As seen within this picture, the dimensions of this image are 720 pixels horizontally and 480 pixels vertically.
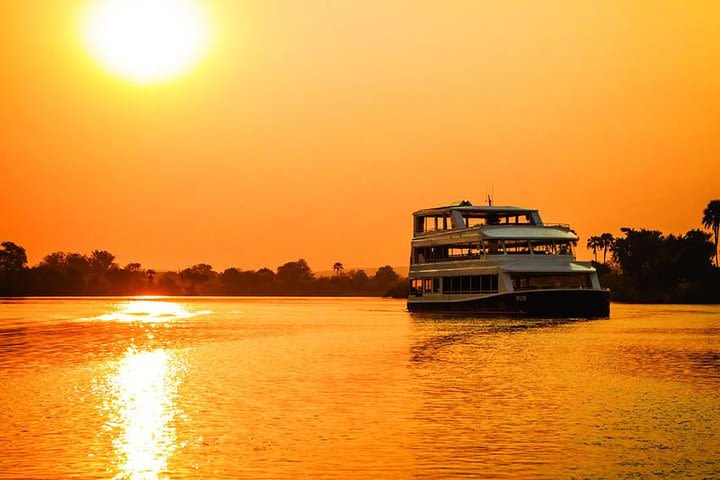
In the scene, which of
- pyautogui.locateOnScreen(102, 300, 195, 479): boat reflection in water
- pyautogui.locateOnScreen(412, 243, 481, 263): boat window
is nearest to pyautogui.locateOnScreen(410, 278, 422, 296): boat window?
pyautogui.locateOnScreen(412, 243, 481, 263): boat window

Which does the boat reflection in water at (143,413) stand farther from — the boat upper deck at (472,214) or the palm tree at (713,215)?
the palm tree at (713,215)

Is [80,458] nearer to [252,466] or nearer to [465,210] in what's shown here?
[252,466]

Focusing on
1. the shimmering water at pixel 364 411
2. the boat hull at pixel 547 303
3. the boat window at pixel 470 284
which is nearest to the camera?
the shimmering water at pixel 364 411

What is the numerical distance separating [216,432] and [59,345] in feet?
113

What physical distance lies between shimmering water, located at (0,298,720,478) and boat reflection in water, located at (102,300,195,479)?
62mm

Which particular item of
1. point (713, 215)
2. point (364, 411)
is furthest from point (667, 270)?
point (364, 411)

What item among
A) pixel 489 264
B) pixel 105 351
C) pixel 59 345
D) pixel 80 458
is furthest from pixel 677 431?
pixel 489 264

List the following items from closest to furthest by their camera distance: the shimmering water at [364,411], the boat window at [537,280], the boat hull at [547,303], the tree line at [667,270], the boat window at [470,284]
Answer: the shimmering water at [364,411] < the boat hull at [547,303] < the boat window at [537,280] < the boat window at [470,284] < the tree line at [667,270]

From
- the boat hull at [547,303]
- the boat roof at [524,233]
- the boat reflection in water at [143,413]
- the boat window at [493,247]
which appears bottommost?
the boat reflection in water at [143,413]

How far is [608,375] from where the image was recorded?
34.8m

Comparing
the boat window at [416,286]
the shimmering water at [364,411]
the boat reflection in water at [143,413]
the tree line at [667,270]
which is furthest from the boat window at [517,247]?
the tree line at [667,270]

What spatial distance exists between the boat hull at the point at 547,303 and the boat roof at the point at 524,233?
390cm

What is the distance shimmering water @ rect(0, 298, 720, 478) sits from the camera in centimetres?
1816

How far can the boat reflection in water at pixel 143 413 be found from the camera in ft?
59.9
